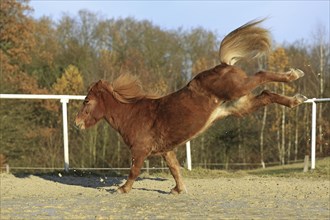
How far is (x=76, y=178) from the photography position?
11469mm

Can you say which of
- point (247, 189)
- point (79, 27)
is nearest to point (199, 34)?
point (79, 27)

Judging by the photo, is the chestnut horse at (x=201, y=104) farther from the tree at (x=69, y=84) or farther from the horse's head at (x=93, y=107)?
the tree at (x=69, y=84)

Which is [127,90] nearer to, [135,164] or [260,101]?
[135,164]

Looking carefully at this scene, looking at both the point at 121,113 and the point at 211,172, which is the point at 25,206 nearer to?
the point at 121,113

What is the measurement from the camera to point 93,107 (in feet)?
29.3

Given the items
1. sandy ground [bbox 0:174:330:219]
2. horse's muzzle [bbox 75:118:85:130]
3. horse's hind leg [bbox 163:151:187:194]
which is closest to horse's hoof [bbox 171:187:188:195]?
horse's hind leg [bbox 163:151:187:194]

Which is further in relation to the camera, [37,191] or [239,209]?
[37,191]

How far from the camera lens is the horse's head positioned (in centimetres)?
891

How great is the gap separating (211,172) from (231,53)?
205 inches

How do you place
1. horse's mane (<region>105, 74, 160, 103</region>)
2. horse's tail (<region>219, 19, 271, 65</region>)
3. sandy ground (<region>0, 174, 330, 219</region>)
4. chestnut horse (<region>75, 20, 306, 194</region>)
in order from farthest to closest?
horse's mane (<region>105, 74, 160, 103</region>) → horse's tail (<region>219, 19, 271, 65</region>) → chestnut horse (<region>75, 20, 306, 194</region>) → sandy ground (<region>0, 174, 330, 219</region>)

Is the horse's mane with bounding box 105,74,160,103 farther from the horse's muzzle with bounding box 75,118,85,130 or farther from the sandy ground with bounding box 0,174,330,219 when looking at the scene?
the sandy ground with bounding box 0,174,330,219

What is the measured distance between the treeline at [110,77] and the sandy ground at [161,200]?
433 inches

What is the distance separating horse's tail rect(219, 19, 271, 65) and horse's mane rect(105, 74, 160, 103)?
1.52 m

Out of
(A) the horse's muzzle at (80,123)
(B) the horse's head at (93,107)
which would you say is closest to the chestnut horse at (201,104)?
(B) the horse's head at (93,107)
